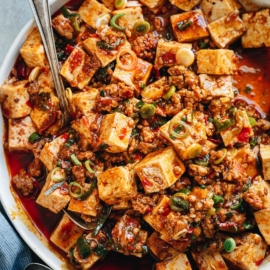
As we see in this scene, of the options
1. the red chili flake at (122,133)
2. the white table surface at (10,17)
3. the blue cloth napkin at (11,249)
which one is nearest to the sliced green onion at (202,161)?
the red chili flake at (122,133)

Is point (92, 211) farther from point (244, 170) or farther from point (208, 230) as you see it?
point (244, 170)

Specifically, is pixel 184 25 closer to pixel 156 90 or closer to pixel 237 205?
pixel 156 90

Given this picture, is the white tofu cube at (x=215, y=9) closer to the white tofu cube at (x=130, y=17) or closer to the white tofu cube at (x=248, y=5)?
the white tofu cube at (x=248, y=5)

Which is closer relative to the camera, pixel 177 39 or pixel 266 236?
pixel 266 236

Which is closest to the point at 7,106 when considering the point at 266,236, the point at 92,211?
the point at 92,211

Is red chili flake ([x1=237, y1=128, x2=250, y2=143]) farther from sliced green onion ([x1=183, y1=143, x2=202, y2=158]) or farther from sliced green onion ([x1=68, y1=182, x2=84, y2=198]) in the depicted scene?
sliced green onion ([x1=68, y1=182, x2=84, y2=198])

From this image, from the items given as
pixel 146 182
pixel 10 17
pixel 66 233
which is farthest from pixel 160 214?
pixel 10 17
